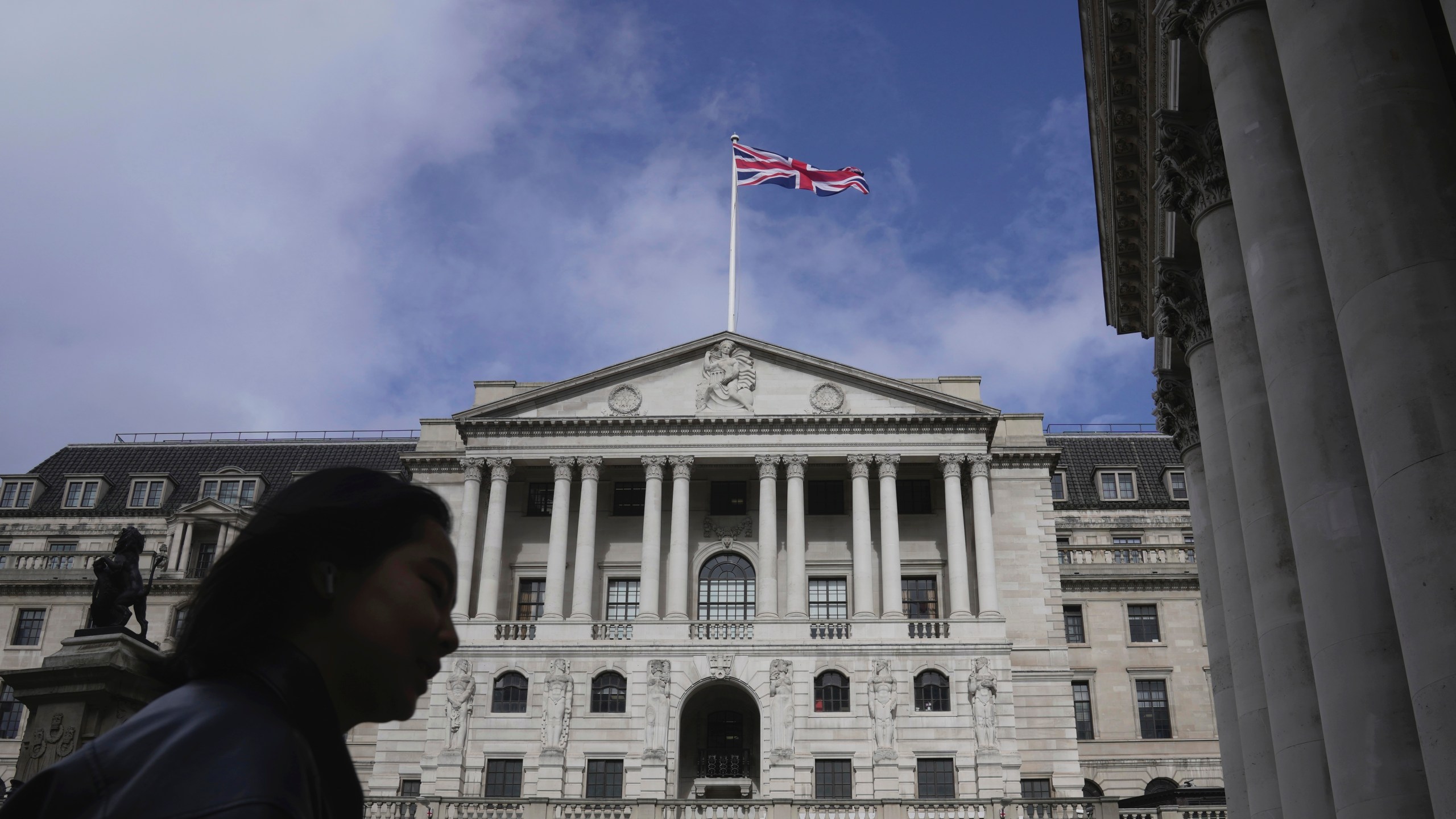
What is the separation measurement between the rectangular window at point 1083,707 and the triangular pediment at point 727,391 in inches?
753

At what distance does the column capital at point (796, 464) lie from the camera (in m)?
55.8

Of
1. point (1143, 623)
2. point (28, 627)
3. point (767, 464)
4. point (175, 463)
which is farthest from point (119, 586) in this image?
point (175, 463)

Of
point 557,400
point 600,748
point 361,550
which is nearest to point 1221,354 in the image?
point 361,550

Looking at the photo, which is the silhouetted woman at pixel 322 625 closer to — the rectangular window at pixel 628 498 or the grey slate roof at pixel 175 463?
the rectangular window at pixel 628 498

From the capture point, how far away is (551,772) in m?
50.3

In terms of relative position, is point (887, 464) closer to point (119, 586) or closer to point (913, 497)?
point (913, 497)

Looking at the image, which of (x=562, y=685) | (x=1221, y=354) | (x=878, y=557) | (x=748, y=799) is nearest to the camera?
(x=1221, y=354)

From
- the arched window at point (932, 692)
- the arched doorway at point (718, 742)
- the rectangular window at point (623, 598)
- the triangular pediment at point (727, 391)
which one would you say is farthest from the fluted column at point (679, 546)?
the arched window at point (932, 692)

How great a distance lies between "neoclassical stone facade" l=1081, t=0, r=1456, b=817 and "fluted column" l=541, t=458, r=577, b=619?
123ft

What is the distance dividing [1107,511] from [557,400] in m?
38.9

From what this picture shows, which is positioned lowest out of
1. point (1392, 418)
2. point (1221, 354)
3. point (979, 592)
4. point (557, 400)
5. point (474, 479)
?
point (1392, 418)

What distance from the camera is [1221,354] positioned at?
17.8 meters

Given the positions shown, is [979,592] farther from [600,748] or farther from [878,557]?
[600,748]

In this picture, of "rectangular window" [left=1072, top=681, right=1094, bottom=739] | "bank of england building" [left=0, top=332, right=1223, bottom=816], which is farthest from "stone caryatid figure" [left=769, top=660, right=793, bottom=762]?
"rectangular window" [left=1072, top=681, right=1094, bottom=739]
